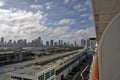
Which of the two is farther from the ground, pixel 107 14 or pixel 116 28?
pixel 107 14

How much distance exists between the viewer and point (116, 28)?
1209mm

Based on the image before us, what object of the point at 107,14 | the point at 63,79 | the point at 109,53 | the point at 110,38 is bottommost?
the point at 63,79

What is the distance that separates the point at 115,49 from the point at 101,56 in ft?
0.40

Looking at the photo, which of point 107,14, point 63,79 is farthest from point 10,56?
point 107,14

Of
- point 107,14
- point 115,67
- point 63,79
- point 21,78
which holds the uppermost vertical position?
point 107,14

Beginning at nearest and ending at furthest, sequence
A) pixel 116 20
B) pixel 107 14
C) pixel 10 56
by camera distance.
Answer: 1. pixel 116 20
2. pixel 107 14
3. pixel 10 56

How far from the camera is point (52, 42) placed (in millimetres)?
129000

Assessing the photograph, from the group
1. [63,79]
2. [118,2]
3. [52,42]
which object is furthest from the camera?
[52,42]

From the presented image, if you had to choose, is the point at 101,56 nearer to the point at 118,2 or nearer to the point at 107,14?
the point at 118,2

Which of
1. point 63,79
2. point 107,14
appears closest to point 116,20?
point 107,14

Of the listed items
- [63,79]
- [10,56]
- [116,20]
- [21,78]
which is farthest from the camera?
[10,56]

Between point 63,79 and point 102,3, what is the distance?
1121 inches

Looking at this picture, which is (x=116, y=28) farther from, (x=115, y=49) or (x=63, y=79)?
(x=63, y=79)

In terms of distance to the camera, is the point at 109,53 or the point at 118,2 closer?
the point at 109,53
